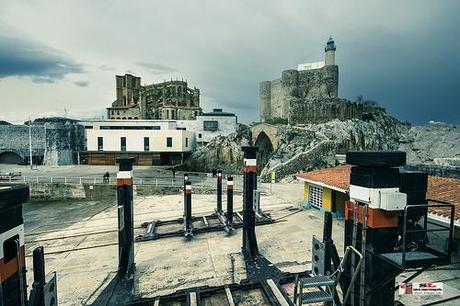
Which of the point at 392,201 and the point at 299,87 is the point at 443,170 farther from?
the point at 299,87

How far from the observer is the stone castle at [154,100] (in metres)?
62.5

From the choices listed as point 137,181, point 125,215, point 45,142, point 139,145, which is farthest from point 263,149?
point 125,215

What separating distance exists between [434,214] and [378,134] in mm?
43328

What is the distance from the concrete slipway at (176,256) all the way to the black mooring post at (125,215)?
592 millimetres

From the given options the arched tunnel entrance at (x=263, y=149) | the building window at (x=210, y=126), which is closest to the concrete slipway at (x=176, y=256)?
the arched tunnel entrance at (x=263, y=149)

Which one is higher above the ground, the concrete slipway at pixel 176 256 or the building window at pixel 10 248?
the building window at pixel 10 248

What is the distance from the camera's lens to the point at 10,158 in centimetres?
4862

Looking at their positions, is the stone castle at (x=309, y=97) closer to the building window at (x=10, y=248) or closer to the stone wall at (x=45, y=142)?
the stone wall at (x=45, y=142)

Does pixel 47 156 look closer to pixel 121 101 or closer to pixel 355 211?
pixel 121 101

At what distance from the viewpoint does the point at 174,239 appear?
1146cm

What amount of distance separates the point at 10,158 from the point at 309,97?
58.3 meters

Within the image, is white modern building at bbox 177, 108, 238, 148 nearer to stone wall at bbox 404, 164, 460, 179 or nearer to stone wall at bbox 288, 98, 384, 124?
stone wall at bbox 288, 98, 384, 124

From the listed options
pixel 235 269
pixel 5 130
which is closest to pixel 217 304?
pixel 235 269

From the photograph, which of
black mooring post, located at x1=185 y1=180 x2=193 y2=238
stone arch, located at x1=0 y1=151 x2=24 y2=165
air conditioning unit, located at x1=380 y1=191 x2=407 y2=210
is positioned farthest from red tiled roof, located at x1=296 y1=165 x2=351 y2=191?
stone arch, located at x1=0 y1=151 x2=24 y2=165
